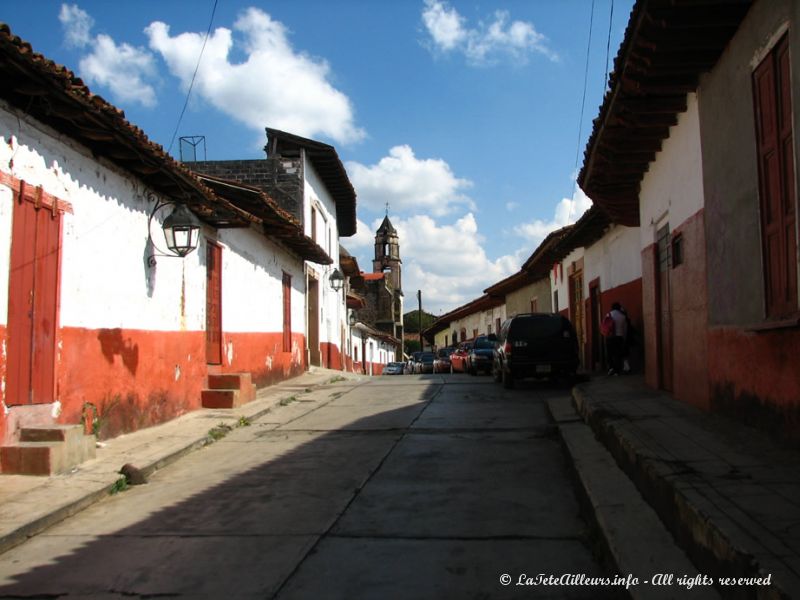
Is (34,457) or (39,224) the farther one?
(39,224)

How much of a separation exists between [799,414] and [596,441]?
9.67ft

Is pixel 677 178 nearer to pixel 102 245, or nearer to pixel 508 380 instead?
pixel 102 245

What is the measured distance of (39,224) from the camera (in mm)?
7328

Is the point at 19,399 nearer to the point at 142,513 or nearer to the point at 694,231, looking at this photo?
the point at 142,513

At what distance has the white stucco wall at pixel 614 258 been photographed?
48.5 feet

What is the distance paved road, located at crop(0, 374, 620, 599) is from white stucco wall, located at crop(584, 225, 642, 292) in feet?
20.6

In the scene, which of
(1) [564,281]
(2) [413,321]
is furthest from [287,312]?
(2) [413,321]

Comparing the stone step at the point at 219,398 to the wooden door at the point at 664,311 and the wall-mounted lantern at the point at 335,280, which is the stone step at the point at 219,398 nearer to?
the wooden door at the point at 664,311

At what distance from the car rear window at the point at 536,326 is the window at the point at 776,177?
9231 millimetres

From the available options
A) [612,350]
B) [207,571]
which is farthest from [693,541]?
[612,350]

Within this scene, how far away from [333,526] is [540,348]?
10.1m

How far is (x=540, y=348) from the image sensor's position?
15.1m

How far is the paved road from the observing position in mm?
4426

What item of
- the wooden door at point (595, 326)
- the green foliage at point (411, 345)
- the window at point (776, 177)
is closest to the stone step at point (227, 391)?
the window at point (776, 177)
